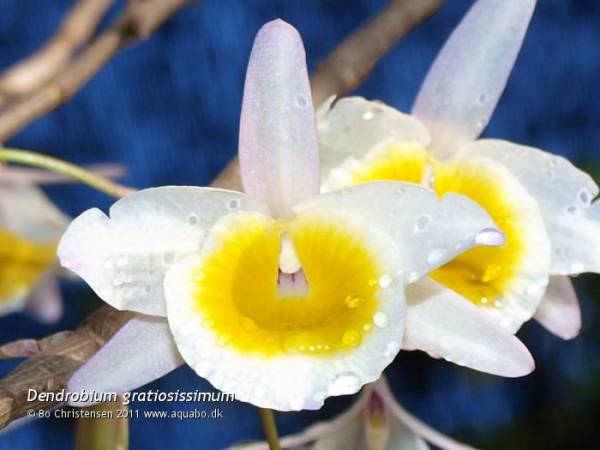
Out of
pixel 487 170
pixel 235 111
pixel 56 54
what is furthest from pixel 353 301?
pixel 235 111

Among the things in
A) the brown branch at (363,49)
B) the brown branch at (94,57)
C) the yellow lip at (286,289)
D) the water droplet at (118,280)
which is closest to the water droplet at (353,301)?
the yellow lip at (286,289)

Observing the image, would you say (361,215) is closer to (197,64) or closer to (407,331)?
(407,331)

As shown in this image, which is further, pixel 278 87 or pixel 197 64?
pixel 197 64

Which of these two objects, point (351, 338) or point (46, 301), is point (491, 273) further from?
point (46, 301)

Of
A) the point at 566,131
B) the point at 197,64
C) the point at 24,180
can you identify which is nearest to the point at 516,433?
the point at 566,131

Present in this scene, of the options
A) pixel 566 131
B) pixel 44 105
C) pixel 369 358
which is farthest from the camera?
pixel 566 131

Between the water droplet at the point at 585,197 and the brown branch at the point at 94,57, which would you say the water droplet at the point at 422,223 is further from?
the brown branch at the point at 94,57
